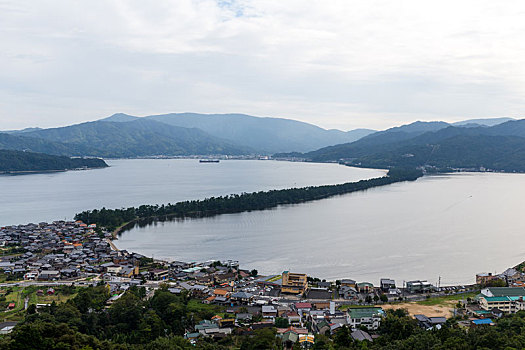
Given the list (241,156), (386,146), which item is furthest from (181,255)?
(241,156)

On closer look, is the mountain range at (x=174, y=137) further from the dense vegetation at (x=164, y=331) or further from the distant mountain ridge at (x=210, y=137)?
the dense vegetation at (x=164, y=331)

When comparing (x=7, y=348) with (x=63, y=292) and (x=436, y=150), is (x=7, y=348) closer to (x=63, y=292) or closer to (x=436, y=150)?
(x=63, y=292)

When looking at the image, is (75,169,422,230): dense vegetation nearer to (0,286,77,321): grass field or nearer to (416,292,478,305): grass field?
(0,286,77,321): grass field

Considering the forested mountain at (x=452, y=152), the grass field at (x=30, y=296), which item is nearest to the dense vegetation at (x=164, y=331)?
the grass field at (x=30, y=296)

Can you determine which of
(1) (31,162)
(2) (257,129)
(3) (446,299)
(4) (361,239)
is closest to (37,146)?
(1) (31,162)

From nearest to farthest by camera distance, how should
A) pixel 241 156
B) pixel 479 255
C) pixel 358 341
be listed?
pixel 358 341, pixel 479 255, pixel 241 156

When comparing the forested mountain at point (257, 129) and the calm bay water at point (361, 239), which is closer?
the calm bay water at point (361, 239)
